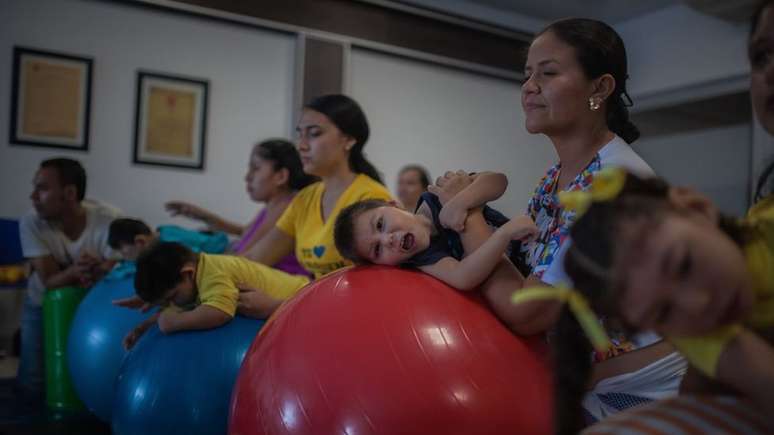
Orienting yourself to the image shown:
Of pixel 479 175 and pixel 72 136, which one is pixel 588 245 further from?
pixel 72 136

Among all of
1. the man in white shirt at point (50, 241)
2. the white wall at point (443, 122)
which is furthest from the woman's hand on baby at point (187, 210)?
the white wall at point (443, 122)

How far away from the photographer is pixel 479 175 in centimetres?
149

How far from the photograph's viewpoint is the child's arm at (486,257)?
129cm

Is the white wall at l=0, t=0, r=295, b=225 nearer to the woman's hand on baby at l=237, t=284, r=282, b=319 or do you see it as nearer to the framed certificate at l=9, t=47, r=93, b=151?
the framed certificate at l=9, t=47, r=93, b=151

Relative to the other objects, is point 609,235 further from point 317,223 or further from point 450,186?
point 317,223

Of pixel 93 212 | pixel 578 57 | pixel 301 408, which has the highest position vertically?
pixel 578 57

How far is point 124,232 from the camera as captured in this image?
2.89m

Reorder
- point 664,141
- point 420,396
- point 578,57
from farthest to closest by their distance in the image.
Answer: point 664,141 → point 578,57 → point 420,396

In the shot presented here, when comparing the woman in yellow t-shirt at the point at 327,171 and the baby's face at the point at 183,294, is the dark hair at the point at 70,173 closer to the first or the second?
the woman in yellow t-shirt at the point at 327,171

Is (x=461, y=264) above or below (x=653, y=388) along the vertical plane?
above

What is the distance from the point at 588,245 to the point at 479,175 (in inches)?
30.3

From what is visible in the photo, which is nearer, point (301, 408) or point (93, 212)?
point (301, 408)

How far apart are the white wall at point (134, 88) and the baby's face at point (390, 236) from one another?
2.96 meters

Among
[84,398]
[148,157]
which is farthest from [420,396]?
[148,157]
